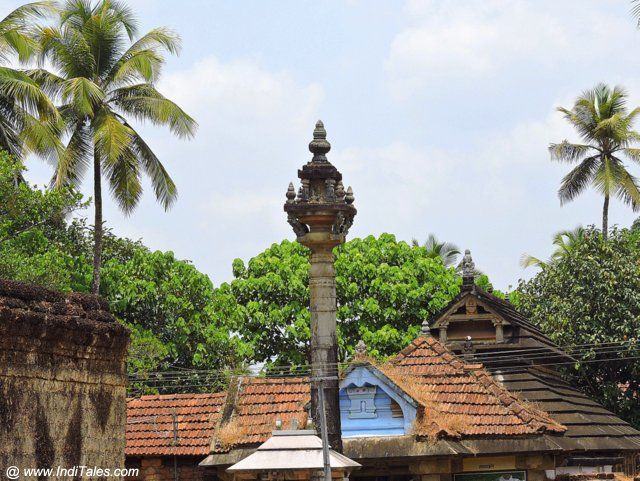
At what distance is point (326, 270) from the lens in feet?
63.5

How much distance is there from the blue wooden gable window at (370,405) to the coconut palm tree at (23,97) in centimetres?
1008

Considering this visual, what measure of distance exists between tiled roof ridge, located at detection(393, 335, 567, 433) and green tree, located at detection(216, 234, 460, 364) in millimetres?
12524

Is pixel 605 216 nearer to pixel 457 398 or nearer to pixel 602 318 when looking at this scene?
pixel 602 318

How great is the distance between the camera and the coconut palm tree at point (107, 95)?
29.9m

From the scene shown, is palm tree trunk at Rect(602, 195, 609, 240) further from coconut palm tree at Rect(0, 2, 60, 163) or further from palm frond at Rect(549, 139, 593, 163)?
coconut palm tree at Rect(0, 2, 60, 163)

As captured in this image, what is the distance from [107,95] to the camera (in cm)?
3066

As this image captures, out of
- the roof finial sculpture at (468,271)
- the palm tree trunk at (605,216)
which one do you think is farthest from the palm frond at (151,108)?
the palm tree trunk at (605,216)

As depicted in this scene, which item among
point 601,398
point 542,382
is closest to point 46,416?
point 542,382

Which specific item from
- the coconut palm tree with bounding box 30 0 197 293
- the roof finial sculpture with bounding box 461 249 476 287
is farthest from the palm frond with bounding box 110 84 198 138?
the roof finial sculpture with bounding box 461 249 476 287

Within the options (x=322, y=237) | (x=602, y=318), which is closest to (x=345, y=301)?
(x=602, y=318)

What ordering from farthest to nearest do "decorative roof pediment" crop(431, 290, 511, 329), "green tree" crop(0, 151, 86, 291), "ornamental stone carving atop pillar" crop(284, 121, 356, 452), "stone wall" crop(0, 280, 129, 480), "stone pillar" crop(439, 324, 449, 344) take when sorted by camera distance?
"green tree" crop(0, 151, 86, 291), "stone pillar" crop(439, 324, 449, 344), "decorative roof pediment" crop(431, 290, 511, 329), "ornamental stone carving atop pillar" crop(284, 121, 356, 452), "stone wall" crop(0, 280, 129, 480)

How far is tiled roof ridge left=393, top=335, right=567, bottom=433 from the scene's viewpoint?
67.3 feet

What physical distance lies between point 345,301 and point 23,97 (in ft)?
45.7

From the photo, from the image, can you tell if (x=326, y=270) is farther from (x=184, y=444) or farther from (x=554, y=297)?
(x=554, y=297)
